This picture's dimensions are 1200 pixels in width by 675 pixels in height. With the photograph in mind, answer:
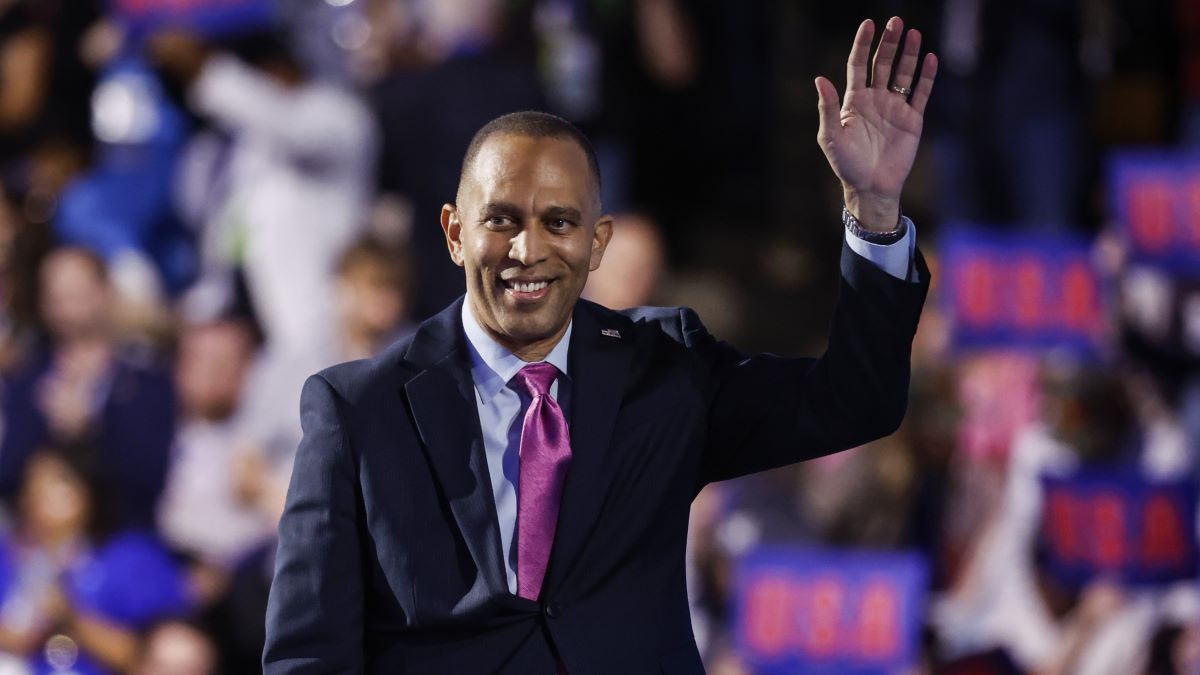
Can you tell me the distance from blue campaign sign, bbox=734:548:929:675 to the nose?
2.79 meters

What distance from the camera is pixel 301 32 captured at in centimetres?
621

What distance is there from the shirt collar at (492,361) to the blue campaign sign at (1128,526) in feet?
9.55

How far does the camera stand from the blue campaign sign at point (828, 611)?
173 inches

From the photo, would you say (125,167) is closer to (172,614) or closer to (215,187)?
(215,187)

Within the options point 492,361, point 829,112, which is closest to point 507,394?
point 492,361

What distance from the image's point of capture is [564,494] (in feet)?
5.99

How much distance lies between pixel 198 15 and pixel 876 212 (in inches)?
164

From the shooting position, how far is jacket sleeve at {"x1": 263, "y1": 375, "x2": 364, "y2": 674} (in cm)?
177

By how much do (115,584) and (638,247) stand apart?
1.72m

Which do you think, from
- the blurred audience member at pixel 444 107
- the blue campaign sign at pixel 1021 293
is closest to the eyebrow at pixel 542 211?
the blurred audience member at pixel 444 107

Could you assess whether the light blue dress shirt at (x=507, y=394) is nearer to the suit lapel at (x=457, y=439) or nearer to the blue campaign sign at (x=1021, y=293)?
the suit lapel at (x=457, y=439)

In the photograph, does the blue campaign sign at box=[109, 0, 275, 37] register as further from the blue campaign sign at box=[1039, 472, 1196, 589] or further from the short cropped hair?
the short cropped hair

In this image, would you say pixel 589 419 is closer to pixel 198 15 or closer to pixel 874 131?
pixel 874 131

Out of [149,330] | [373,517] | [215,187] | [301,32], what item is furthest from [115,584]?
[373,517]
